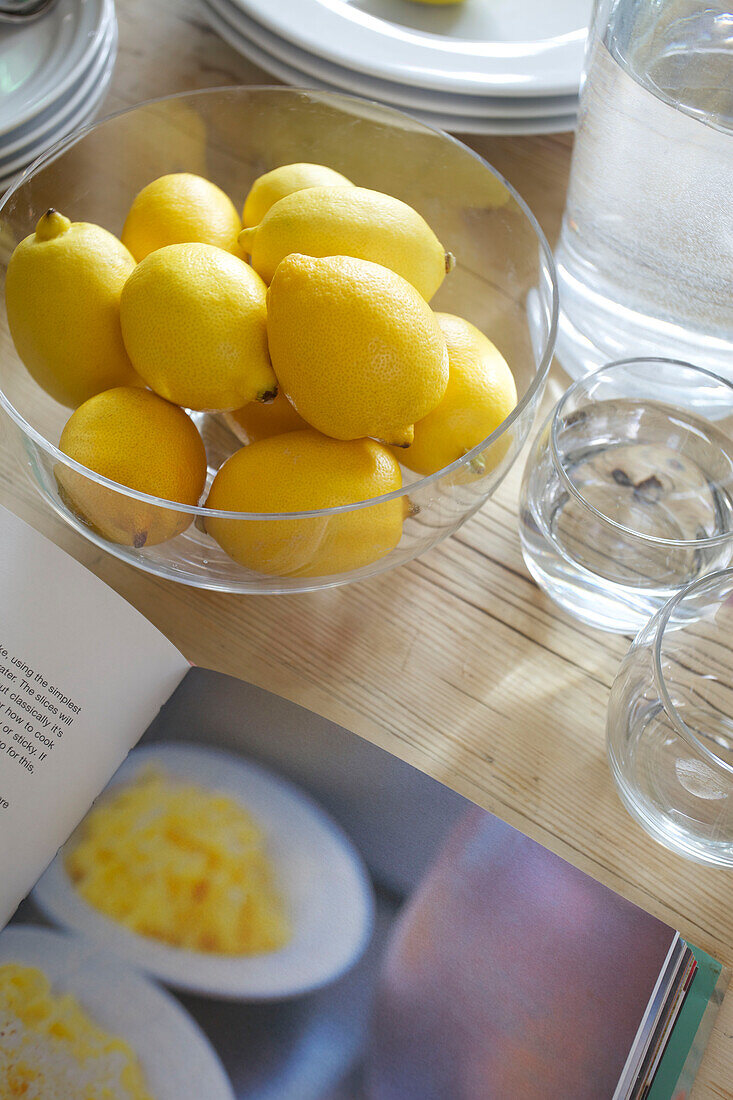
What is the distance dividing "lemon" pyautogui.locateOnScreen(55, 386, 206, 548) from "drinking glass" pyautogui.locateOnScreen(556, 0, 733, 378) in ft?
0.98

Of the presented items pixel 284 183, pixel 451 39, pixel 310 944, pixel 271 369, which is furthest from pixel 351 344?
pixel 451 39

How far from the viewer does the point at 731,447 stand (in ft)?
1.81

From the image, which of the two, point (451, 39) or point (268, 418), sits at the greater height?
point (451, 39)

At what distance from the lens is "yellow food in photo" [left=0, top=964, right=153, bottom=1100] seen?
1.20 feet

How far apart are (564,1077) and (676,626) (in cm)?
22

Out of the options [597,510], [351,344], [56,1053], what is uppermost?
[351,344]

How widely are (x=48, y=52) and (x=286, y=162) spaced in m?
0.21

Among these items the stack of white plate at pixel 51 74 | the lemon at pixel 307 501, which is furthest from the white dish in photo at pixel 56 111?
the lemon at pixel 307 501

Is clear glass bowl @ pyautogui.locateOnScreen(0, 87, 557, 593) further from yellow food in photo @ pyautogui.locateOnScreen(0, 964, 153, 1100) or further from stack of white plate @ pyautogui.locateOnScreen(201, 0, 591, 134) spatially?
yellow food in photo @ pyautogui.locateOnScreen(0, 964, 153, 1100)

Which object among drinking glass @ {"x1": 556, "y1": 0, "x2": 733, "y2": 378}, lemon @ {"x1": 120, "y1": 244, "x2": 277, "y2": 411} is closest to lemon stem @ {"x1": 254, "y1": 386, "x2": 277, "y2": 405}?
lemon @ {"x1": 120, "y1": 244, "x2": 277, "y2": 411}

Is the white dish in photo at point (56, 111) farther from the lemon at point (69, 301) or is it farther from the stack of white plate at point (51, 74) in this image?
the lemon at point (69, 301)

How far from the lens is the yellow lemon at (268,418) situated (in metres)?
0.49

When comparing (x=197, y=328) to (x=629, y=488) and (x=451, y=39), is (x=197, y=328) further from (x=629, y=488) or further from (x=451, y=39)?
(x=451, y=39)

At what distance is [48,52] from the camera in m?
0.68
